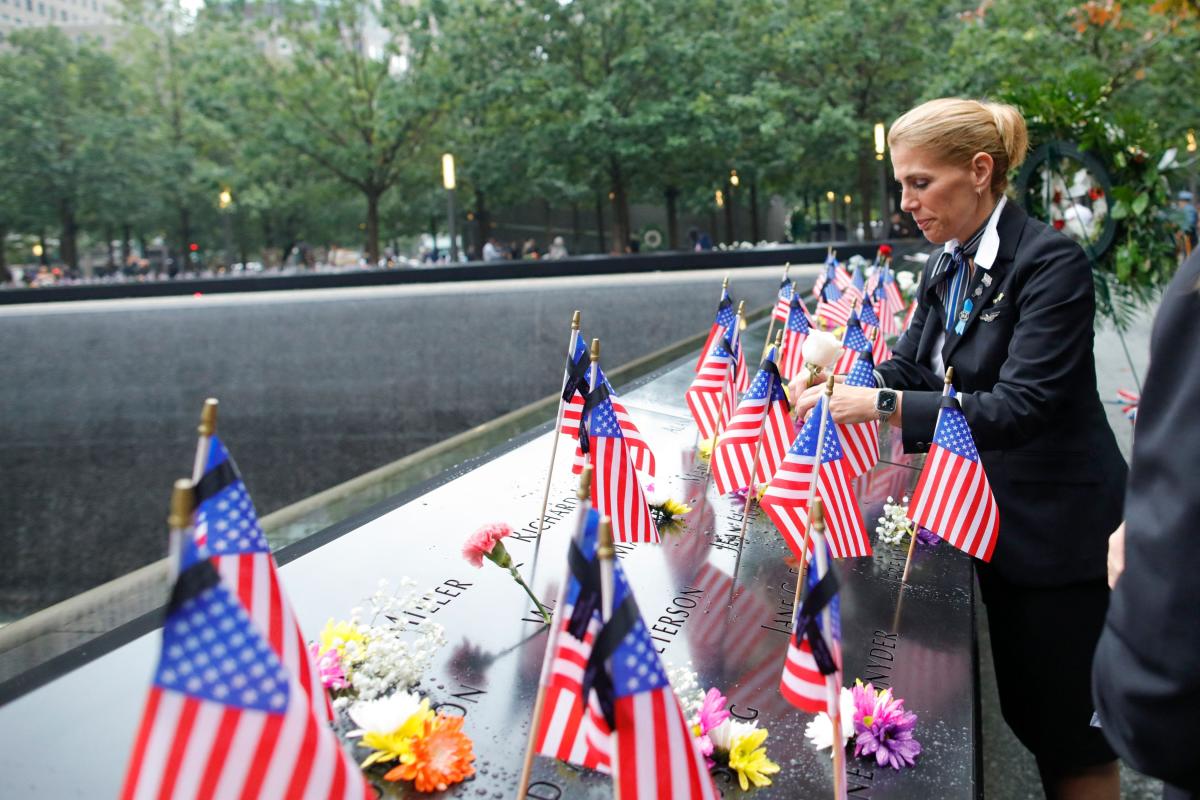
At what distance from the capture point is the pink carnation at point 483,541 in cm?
284

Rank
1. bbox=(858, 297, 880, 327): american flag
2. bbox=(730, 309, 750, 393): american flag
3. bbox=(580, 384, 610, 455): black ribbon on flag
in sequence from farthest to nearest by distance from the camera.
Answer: bbox=(858, 297, 880, 327): american flag
bbox=(730, 309, 750, 393): american flag
bbox=(580, 384, 610, 455): black ribbon on flag

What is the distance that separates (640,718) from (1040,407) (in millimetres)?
1546

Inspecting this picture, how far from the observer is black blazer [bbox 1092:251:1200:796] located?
4.31ft

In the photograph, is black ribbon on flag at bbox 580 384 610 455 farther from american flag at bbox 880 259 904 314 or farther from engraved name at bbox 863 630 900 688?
american flag at bbox 880 259 904 314

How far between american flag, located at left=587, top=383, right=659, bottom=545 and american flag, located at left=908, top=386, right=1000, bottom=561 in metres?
0.99

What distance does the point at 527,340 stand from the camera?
49.7 ft

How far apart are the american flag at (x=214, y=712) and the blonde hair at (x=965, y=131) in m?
2.25

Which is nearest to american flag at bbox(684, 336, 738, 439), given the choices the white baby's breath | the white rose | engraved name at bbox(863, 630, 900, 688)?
the white baby's breath

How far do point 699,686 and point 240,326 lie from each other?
46.8 ft

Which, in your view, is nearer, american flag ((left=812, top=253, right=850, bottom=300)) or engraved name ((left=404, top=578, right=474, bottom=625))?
engraved name ((left=404, top=578, right=474, bottom=625))

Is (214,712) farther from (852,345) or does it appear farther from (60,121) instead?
(60,121)

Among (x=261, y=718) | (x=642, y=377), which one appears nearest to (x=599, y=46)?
(x=642, y=377)

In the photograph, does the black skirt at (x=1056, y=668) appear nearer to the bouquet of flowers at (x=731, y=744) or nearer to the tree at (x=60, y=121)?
the bouquet of flowers at (x=731, y=744)

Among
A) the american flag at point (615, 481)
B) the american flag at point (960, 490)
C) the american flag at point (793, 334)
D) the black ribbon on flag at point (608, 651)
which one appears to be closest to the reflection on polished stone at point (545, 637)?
the american flag at point (615, 481)
